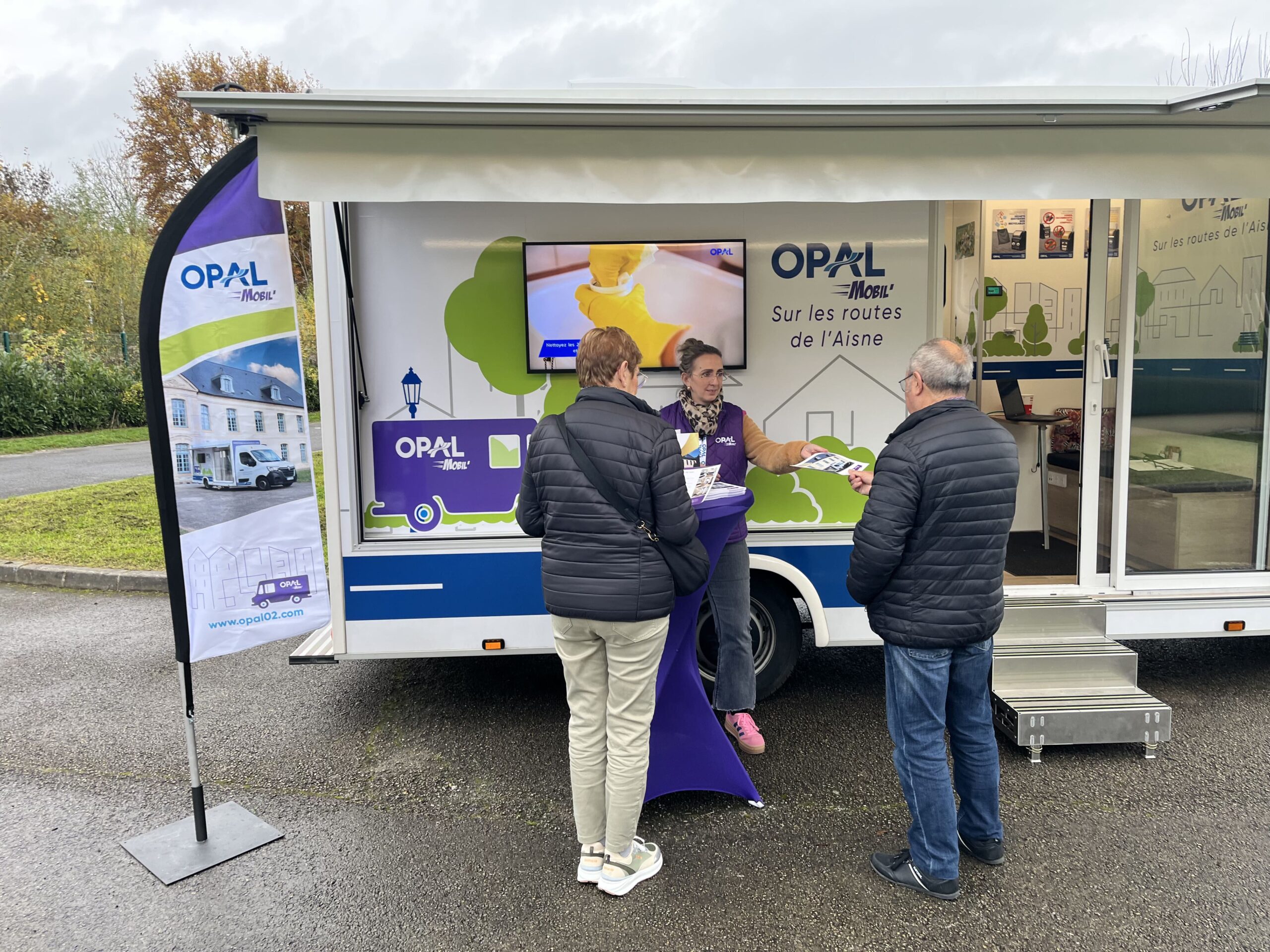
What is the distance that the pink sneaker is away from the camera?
387 centimetres

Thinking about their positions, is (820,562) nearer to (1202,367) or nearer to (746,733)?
(746,733)

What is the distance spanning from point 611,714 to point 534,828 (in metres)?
0.79

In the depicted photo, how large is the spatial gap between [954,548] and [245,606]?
7.89 ft

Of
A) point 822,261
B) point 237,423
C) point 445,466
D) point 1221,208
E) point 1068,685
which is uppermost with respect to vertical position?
point 1221,208

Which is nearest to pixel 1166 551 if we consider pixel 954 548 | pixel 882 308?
pixel 882 308

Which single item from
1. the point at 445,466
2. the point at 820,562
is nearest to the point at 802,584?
the point at 820,562

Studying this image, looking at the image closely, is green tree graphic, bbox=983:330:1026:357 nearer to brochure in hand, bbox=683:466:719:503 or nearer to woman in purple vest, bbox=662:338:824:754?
woman in purple vest, bbox=662:338:824:754

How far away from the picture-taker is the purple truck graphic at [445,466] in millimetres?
3893

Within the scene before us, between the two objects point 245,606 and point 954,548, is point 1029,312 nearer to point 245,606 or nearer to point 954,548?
point 954,548

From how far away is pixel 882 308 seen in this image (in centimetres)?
400

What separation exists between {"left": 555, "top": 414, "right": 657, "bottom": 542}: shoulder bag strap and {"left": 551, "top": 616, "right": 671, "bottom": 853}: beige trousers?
1.15 feet

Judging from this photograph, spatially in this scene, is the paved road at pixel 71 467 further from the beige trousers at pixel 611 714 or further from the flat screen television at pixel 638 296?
the beige trousers at pixel 611 714

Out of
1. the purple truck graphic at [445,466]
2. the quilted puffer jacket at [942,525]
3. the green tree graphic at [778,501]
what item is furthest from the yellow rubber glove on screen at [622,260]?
the quilted puffer jacket at [942,525]

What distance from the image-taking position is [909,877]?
9.51ft
